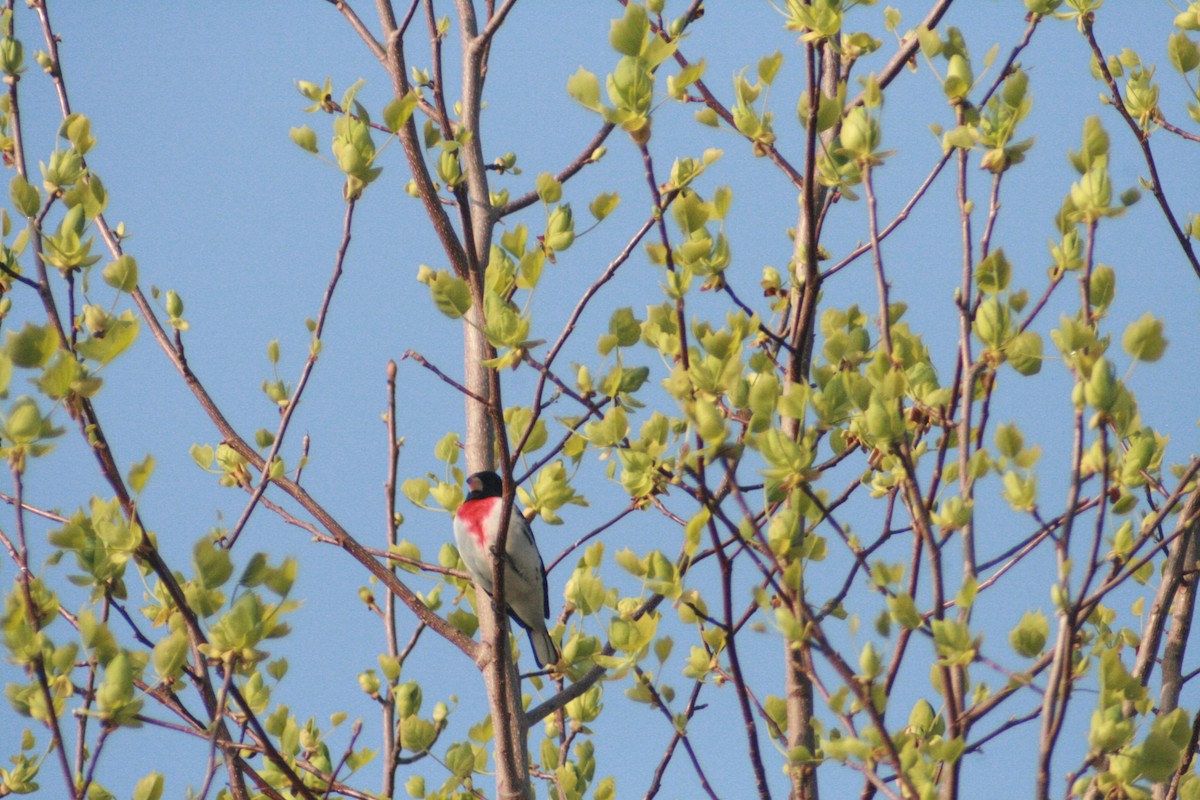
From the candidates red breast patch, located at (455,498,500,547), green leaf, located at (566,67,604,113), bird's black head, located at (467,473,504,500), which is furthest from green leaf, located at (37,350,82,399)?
red breast patch, located at (455,498,500,547)

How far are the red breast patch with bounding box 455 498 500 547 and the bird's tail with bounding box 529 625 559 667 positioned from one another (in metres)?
0.82

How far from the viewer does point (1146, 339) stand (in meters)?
2.21

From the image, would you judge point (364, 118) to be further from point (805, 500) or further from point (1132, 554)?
point (1132, 554)

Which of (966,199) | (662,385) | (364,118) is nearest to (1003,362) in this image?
(966,199)

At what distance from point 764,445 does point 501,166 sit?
A: 1.86 metres

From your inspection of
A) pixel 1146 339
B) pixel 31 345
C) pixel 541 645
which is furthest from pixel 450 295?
pixel 541 645

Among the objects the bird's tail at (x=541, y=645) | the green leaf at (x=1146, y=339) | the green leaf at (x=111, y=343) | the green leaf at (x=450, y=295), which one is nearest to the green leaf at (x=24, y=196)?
the green leaf at (x=111, y=343)

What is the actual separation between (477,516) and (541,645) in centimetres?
99

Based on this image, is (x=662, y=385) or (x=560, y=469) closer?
(x=662, y=385)

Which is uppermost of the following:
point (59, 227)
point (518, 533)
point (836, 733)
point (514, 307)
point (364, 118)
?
point (518, 533)

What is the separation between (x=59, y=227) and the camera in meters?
2.46

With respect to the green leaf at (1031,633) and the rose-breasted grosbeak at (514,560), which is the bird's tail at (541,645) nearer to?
the rose-breasted grosbeak at (514,560)

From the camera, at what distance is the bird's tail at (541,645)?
5586 mm

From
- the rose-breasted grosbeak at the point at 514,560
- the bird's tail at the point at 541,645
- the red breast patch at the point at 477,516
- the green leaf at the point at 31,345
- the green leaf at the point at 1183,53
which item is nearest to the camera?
the green leaf at the point at 31,345
